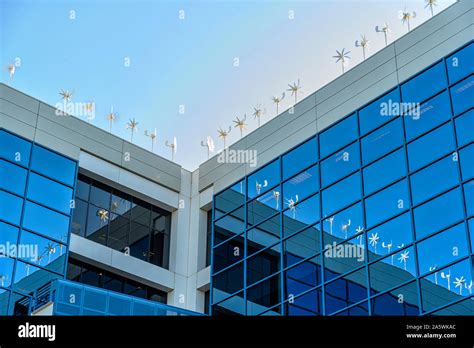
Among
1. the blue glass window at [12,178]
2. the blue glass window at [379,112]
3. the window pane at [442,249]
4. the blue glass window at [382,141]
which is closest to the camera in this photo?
the window pane at [442,249]

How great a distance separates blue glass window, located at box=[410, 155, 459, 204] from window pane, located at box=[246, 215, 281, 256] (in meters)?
6.10

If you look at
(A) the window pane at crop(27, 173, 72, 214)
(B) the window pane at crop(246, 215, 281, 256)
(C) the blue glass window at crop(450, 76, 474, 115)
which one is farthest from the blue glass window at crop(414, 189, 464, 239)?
(A) the window pane at crop(27, 173, 72, 214)

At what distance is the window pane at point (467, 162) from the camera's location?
2447cm

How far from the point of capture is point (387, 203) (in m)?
26.8

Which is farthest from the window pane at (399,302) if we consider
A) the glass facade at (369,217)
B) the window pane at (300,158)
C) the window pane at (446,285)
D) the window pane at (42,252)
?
the window pane at (42,252)

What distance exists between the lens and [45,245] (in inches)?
1181

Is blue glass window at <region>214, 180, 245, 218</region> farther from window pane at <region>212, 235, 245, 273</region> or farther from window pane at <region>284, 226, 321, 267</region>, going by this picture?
window pane at <region>284, 226, 321, 267</region>

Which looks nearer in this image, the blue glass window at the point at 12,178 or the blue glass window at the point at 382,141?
the blue glass window at the point at 382,141

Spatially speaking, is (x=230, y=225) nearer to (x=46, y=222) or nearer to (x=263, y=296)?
(x=263, y=296)

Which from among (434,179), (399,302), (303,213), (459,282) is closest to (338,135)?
(303,213)

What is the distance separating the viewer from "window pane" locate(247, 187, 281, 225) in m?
31.4

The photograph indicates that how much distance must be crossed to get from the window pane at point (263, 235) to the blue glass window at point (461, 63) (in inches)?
312

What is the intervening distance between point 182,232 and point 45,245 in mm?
6816

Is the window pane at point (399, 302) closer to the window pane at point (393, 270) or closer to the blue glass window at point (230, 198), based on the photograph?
the window pane at point (393, 270)
